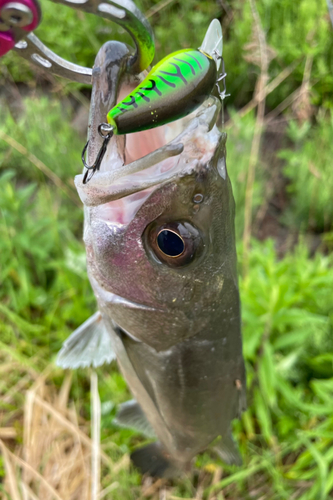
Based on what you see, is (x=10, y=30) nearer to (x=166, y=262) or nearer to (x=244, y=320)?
(x=166, y=262)

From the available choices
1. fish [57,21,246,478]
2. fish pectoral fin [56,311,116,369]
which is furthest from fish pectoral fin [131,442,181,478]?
fish pectoral fin [56,311,116,369]

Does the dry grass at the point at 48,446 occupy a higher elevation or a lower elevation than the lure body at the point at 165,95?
lower

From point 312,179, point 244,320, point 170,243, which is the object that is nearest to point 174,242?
point 170,243

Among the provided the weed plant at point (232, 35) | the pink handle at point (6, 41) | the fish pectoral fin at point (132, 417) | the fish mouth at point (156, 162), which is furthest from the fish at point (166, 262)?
the weed plant at point (232, 35)

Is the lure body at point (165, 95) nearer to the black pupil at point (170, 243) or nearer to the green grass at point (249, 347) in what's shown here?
the black pupil at point (170, 243)

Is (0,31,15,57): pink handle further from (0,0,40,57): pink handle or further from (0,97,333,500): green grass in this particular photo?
(0,97,333,500): green grass

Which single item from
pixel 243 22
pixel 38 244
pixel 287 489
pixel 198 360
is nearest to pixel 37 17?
pixel 198 360
